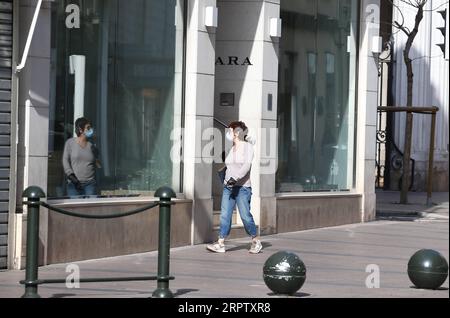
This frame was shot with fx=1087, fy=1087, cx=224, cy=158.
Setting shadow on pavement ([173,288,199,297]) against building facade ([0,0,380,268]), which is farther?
building facade ([0,0,380,268])

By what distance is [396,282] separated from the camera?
1241cm

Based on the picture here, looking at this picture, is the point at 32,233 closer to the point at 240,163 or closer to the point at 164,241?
the point at 164,241

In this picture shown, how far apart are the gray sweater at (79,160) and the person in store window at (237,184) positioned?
76.2 inches

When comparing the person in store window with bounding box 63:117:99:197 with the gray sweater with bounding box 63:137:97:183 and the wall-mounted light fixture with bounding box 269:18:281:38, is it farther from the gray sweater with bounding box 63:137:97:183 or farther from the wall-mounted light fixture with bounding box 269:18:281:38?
the wall-mounted light fixture with bounding box 269:18:281:38

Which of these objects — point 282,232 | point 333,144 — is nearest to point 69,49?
point 282,232

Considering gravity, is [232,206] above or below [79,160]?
below

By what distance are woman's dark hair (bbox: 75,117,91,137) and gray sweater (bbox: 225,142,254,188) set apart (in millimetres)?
2132

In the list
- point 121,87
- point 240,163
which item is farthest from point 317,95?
point 121,87

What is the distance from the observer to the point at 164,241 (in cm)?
1025

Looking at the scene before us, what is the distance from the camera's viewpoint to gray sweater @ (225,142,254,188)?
49.5ft

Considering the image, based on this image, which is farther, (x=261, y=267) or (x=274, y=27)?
(x=274, y=27)

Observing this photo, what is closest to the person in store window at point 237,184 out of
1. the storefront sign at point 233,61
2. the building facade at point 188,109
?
the building facade at point 188,109

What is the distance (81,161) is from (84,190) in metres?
0.38

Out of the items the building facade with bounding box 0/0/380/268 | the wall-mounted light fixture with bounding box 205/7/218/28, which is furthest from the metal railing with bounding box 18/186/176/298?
the wall-mounted light fixture with bounding box 205/7/218/28
